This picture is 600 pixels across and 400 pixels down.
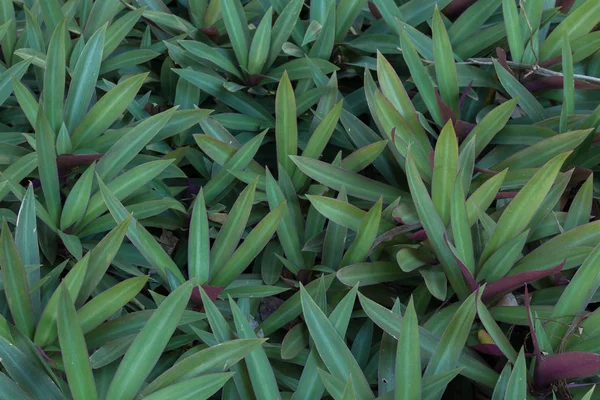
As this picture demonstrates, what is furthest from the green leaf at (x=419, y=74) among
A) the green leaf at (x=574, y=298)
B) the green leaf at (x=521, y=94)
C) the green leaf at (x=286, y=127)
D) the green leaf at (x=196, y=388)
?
the green leaf at (x=196, y=388)

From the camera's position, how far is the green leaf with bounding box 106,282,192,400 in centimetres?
82

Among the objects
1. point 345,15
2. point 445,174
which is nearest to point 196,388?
point 445,174

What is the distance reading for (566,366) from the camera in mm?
869

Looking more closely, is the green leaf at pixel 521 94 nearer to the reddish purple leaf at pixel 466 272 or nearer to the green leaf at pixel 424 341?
the reddish purple leaf at pixel 466 272

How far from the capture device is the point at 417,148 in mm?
1193

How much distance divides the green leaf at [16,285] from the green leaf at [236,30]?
1.96ft

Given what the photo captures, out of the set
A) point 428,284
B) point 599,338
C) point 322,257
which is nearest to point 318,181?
point 322,257

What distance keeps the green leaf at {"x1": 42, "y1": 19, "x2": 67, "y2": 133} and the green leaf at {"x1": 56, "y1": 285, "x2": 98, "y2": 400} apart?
46 centimetres

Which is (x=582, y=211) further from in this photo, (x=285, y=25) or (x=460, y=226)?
(x=285, y=25)

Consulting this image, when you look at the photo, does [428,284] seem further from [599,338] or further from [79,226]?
[79,226]

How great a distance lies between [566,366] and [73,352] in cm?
58

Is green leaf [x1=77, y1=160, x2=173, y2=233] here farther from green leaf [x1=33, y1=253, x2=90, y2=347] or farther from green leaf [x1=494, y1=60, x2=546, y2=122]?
green leaf [x1=494, y1=60, x2=546, y2=122]

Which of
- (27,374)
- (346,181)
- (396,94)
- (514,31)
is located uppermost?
(514,31)

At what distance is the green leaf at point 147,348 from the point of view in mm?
824
